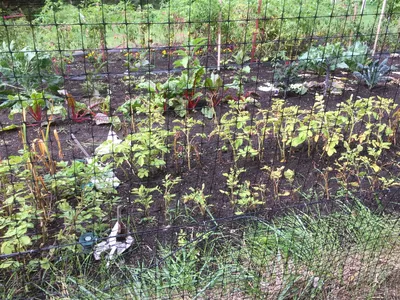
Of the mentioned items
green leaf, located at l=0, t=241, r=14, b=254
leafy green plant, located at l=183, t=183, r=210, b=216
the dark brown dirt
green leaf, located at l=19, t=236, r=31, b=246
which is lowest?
the dark brown dirt

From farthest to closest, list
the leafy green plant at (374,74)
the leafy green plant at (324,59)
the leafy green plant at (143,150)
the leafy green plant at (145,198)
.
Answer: the leafy green plant at (374,74)
the leafy green plant at (324,59)
the leafy green plant at (143,150)
the leafy green plant at (145,198)

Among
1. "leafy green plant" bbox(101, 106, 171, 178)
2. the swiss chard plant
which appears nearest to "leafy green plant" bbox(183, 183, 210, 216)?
"leafy green plant" bbox(101, 106, 171, 178)

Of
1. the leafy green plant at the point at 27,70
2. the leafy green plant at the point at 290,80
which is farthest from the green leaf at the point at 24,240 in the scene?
the leafy green plant at the point at 290,80

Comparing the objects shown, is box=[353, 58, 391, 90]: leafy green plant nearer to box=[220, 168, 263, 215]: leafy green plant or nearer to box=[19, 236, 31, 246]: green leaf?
box=[220, 168, 263, 215]: leafy green plant

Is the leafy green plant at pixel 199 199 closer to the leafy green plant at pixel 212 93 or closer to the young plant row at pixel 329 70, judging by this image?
the leafy green plant at pixel 212 93

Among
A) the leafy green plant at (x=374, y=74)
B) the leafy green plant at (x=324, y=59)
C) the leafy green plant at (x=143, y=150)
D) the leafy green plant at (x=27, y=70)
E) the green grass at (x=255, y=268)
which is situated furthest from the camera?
the leafy green plant at (x=374, y=74)

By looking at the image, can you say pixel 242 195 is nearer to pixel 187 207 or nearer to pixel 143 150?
pixel 187 207

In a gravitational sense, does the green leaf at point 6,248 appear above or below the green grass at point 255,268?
above

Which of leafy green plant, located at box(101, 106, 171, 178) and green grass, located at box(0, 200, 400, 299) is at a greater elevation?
leafy green plant, located at box(101, 106, 171, 178)

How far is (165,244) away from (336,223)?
1.00m

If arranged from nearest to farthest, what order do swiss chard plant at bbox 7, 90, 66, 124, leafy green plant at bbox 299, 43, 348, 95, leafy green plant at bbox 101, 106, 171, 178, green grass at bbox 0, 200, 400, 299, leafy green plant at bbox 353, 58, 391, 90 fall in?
green grass at bbox 0, 200, 400, 299 → leafy green plant at bbox 101, 106, 171, 178 → swiss chard plant at bbox 7, 90, 66, 124 → leafy green plant at bbox 299, 43, 348, 95 → leafy green plant at bbox 353, 58, 391, 90

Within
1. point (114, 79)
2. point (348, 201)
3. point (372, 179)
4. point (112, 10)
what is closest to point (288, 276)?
point (348, 201)

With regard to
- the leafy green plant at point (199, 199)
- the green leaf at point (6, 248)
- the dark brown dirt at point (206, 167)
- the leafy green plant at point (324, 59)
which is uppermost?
the leafy green plant at point (324, 59)

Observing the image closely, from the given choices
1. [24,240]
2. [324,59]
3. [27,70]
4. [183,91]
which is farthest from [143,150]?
[324,59]
